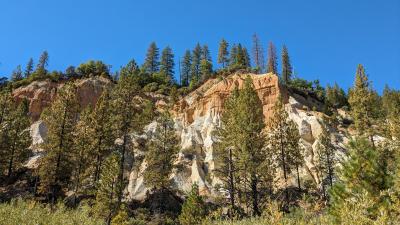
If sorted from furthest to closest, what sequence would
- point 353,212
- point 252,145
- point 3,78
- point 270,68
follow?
point 270,68 < point 3,78 < point 252,145 < point 353,212

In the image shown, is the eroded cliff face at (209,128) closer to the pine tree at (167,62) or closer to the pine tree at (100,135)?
the pine tree at (100,135)

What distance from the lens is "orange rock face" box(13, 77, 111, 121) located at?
76.6m

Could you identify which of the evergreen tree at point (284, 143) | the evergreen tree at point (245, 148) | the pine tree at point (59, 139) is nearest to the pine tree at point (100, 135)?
the pine tree at point (59, 139)

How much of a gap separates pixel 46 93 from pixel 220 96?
1467 inches

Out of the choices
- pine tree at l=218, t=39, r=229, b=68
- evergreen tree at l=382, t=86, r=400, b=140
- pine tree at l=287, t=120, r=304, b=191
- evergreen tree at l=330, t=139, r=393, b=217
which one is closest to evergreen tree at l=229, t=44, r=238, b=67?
pine tree at l=218, t=39, r=229, b=68

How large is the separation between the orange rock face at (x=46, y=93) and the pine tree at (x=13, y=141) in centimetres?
2416

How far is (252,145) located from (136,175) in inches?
688

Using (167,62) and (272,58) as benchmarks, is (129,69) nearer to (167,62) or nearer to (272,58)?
(167,62)

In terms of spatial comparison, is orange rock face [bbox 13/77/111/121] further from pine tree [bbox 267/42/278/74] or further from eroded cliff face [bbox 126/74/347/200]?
pine tree [bbox 267/42/278/74]

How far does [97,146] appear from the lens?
150 feet

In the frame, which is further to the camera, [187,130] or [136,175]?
[187,130]

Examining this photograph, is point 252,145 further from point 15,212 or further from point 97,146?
point 15,212

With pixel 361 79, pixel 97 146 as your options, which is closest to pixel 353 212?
pixel 97 146

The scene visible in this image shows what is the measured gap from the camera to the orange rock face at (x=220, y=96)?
6556cm
